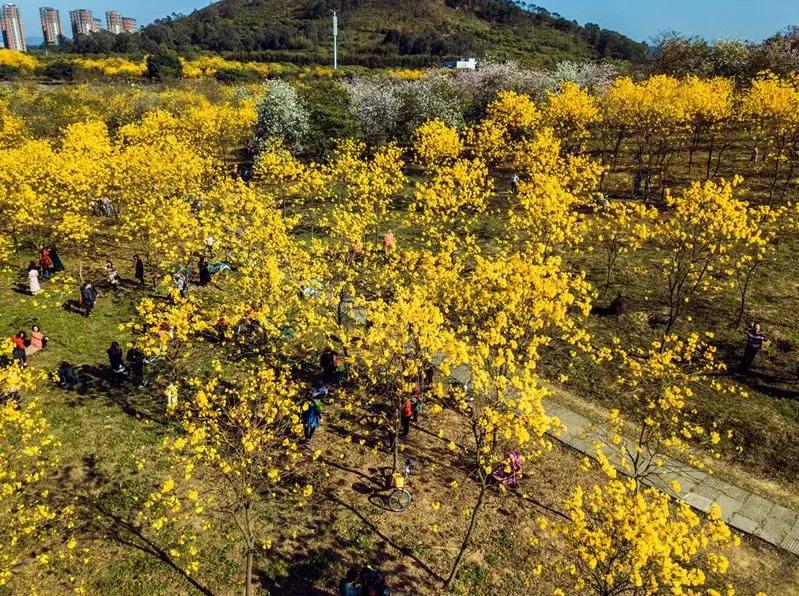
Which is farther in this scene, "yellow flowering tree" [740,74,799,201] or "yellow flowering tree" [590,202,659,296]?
"yellow flowering tree" [740,74,799,201]

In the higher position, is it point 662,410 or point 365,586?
point 662,410

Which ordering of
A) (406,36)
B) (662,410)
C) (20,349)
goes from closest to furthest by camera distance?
1. (662,410)
2. (20,349)
3. (406,36)

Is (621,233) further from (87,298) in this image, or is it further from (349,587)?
(87,298)

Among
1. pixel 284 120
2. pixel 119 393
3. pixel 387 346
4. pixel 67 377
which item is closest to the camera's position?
pixel 387 346

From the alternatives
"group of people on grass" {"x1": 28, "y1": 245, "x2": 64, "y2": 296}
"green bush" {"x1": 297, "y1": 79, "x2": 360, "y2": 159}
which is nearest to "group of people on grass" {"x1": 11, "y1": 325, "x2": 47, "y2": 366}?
"group of people on grass" {"x1": 28, "y1": 245, "x2": 64, "y2": 296}

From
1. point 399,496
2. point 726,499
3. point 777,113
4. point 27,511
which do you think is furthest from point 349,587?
point 777,113

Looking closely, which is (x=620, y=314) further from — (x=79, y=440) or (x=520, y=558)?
(x=79, y=440)

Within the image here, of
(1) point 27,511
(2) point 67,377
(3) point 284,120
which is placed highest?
(3) point 284,120

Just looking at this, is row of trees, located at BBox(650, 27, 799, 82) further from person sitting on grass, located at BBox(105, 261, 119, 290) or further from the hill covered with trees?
the hill covered with trees
